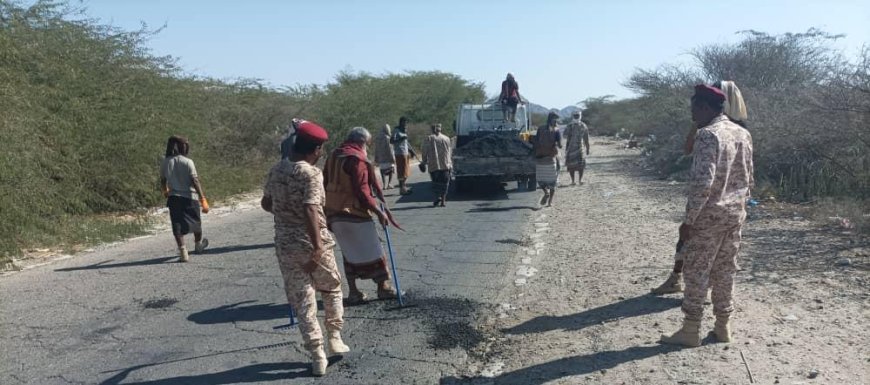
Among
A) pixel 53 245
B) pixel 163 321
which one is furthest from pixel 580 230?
pixel 53 245

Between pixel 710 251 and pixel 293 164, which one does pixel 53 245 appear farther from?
pixel 710 251

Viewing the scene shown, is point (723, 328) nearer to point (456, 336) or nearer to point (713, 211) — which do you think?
Result: point (713, 211)

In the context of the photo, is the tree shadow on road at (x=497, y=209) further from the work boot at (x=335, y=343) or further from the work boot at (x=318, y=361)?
the work boot at (x=318, y=361)

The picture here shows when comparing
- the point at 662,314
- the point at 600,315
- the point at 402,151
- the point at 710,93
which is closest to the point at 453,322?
the point at 600,315

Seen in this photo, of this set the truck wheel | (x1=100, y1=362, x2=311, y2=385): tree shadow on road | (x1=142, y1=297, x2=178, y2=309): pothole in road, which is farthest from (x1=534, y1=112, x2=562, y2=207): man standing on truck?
(x1=100, y1=362, x2=311, y2=385): tree shadow on road

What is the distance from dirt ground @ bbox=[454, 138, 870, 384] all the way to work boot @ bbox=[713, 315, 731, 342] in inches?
2.3

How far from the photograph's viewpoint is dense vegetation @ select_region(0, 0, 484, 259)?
9.68 metres

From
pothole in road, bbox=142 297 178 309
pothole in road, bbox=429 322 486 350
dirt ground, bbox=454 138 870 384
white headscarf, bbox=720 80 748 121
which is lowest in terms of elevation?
dirt ground, bbox=454 138 870 384

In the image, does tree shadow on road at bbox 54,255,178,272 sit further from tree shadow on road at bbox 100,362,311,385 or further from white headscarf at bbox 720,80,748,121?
white headscarf at bbox 720,80,748,121

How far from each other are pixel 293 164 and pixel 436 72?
43785 mm

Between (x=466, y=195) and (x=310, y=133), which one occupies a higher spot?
(x=310, y=133)

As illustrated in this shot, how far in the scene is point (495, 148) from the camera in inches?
579

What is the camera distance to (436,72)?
156 ft

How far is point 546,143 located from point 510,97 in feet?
18.5
